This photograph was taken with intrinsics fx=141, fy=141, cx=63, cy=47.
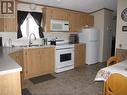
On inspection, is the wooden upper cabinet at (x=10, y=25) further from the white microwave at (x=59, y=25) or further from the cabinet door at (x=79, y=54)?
the cabinet door at (x=79, y=54)

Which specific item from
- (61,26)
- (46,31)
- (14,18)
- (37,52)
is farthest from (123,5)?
(14,18)

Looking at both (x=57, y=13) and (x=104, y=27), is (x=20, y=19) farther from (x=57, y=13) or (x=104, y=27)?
(x=104, y=27)

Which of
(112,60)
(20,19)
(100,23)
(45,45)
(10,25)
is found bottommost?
(112,60)

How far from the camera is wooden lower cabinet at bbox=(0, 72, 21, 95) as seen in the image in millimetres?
1680

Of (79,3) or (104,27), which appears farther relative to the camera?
(104,27)

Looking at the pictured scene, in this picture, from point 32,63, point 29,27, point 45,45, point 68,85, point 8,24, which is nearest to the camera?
point 68,85

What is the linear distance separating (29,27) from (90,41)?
2466 mm

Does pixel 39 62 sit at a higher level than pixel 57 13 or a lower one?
lower

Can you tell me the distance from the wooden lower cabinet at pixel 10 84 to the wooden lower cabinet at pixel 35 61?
1.95m

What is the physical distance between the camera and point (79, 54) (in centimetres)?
538

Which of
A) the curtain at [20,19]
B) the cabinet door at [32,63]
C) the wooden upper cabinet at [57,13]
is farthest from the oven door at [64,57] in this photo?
the curtain at [20,19]

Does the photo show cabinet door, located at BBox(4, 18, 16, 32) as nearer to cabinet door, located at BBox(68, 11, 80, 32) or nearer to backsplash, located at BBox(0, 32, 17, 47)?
backsplash, located at BBox(0, 32, 17, 47)

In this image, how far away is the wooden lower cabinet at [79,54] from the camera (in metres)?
5.28

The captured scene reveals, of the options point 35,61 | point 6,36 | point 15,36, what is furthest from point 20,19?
point 35,61
